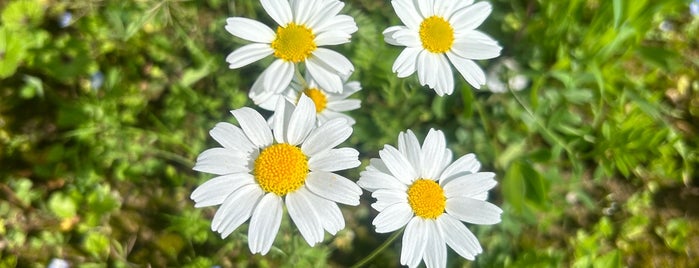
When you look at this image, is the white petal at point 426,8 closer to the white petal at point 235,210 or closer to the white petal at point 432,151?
the white petal at point 432,151

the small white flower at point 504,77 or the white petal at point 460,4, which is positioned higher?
the white petal at point 460,4

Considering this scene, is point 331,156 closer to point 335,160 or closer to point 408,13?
point 335,160

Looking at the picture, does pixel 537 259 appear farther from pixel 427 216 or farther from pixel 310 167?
pixel 310 167

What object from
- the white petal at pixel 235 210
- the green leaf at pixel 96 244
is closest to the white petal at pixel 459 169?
the white petal at pixel 235 210

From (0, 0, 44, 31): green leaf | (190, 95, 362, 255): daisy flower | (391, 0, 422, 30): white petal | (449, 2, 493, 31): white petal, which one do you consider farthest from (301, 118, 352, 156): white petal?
(0, 0, 44, 31): green leaf

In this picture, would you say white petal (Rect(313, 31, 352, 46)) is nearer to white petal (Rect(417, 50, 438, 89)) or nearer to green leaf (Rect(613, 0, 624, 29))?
white petal (Rect(417, 50, 438, 89))
